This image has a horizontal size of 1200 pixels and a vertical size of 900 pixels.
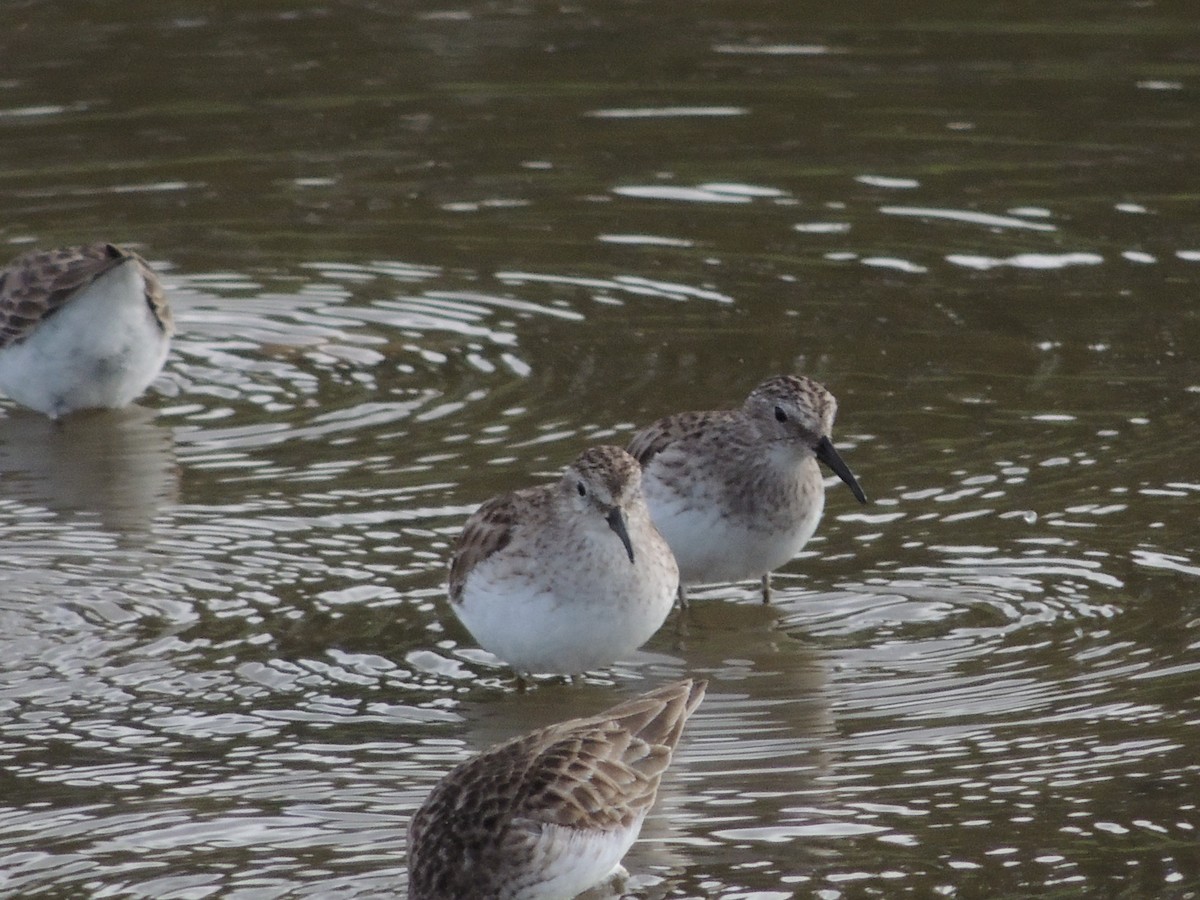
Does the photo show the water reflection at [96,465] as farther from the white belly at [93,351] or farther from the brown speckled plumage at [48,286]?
the brown speckled plumage at [48,286]

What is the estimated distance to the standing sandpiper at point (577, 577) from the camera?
8875mm

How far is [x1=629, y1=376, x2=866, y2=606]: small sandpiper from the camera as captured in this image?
10.0 metres

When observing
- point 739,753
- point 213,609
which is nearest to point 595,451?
point 739,753

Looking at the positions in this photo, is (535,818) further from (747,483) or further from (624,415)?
(624,415)

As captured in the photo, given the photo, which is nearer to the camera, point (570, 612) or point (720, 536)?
point (570, 612)

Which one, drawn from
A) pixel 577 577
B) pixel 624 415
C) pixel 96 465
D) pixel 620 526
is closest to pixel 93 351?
pixel 96 465

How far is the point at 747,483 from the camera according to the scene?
1009cm

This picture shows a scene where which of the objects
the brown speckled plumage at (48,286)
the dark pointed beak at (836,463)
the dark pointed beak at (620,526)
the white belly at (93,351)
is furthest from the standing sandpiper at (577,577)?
the brown speckled plumage at (48,286)

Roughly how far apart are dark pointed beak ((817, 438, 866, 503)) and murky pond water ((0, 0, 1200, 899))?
17.1 inches

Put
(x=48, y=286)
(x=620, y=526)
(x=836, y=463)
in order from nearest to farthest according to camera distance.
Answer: (x=620, y=526), (x=836, y=463), (x=48, y=286)

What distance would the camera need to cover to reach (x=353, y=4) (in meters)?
22.1

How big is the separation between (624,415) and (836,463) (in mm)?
2499

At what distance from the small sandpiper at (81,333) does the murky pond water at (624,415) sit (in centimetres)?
26

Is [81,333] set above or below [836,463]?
above
